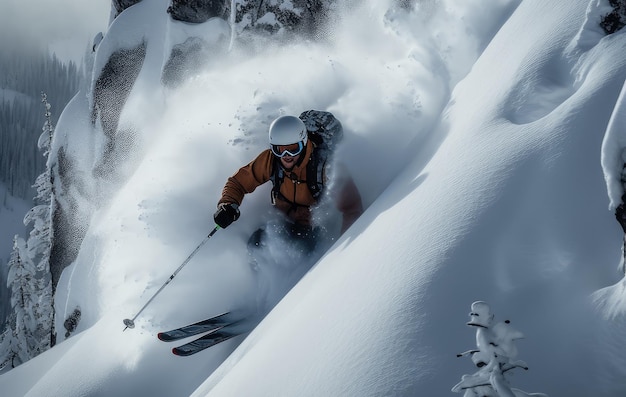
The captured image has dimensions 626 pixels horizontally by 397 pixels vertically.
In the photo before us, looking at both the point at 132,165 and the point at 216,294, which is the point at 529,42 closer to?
the point at 216,294

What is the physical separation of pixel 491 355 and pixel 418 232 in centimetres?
180

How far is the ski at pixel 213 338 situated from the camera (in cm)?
530

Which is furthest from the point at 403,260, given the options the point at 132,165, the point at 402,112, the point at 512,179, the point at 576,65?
the point at 132,165

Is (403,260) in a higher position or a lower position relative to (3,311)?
lower

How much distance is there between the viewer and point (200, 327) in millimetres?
5641

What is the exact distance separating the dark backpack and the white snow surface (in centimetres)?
26

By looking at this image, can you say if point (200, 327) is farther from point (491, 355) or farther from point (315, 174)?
point (491, 355)

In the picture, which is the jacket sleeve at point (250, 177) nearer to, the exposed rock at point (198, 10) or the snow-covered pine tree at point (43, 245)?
the exposed rock at point (198, 10)

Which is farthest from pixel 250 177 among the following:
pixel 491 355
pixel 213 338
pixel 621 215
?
pixel 491 355

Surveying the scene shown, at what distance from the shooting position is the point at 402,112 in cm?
→ 664

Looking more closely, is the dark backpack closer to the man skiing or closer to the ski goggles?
the man skiing

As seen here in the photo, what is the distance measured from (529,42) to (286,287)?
12.6 ft

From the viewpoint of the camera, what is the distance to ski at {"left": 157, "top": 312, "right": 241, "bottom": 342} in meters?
5.43

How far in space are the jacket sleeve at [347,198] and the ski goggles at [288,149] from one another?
0.71 metres
